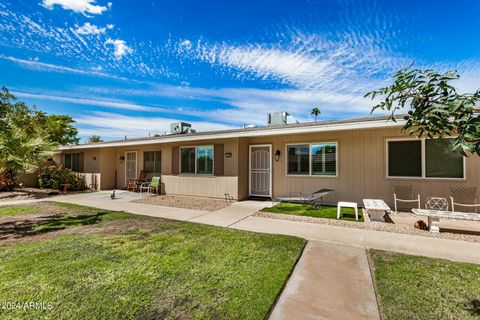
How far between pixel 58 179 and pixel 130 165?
159 inches

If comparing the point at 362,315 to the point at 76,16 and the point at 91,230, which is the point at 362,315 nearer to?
the point at 91,230

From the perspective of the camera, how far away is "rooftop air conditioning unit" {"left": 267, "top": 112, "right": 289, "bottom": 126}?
11563 millimetres

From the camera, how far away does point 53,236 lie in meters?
4.67

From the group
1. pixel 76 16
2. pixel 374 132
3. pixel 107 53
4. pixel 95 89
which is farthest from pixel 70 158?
pixel 374 132

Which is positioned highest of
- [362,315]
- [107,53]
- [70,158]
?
[107,53]

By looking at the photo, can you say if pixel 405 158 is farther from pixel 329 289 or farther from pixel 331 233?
pixel 329 289

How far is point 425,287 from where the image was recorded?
8.91ft

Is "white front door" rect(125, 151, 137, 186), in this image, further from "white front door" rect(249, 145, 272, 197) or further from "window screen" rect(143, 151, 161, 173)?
"white front door" rect(249, 145, 272, 197)

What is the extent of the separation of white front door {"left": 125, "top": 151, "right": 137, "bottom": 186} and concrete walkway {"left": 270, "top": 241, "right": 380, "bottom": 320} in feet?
39.0

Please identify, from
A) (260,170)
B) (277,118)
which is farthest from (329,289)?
(277,118)

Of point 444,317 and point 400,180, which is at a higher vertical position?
point 400,180

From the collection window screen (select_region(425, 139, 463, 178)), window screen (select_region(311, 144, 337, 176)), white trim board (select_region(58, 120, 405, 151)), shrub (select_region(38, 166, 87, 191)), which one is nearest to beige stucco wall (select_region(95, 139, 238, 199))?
white trim board (select_region(58, 120, 405, 151))

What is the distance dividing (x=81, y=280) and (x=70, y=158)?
15294mm

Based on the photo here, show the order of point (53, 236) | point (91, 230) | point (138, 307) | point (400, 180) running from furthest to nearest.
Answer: point (400, 180) < point (91, 230) < point (53, 236) < point (138, 307)
